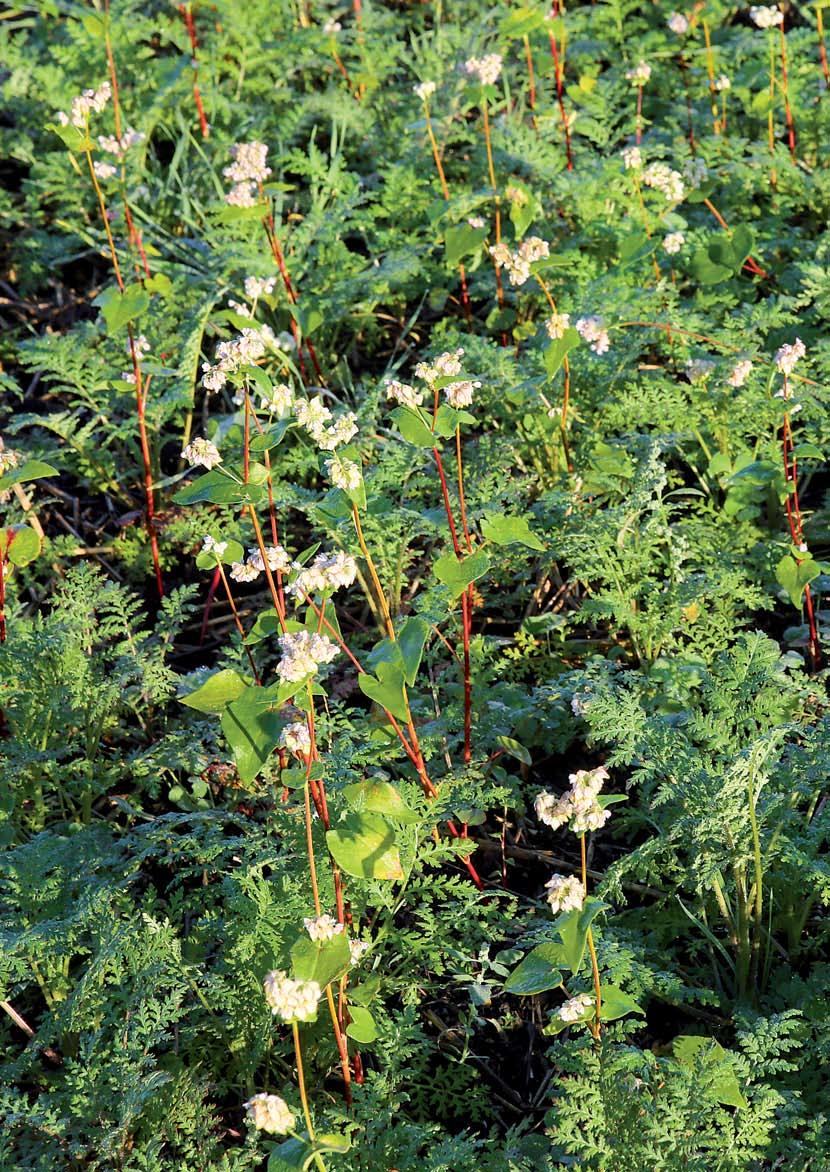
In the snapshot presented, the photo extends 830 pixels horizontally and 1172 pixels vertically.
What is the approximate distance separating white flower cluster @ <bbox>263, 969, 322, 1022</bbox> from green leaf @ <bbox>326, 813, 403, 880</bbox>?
1.04 ft

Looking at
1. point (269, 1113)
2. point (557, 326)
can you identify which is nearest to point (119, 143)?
point (557, 326)

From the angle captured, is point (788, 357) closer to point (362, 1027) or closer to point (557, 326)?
point (557, 326)

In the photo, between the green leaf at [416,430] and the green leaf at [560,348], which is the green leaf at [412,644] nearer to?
the green leaf at [416,430]

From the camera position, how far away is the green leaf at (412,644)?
2.11 m

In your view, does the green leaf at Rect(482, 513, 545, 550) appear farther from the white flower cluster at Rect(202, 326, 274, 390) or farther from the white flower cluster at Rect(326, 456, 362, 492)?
the white flower cluster at Rect(202, 326, 274, 390)

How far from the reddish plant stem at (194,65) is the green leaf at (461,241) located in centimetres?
139

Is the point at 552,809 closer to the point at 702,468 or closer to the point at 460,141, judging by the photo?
the point at 702,468

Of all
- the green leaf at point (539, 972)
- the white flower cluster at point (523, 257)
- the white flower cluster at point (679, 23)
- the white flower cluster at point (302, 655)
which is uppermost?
the white flower cluster at point (679, 23)

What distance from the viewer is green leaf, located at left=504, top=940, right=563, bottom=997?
1.90 metres

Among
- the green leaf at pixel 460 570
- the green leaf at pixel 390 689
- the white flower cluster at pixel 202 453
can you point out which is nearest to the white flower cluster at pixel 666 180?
the green leaf at pixel 460 570

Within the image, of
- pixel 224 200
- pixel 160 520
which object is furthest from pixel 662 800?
pixel 224 200

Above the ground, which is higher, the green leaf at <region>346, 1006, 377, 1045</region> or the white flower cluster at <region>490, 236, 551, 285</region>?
the white flower cluster at <region>490, 236, 551, 285</region>

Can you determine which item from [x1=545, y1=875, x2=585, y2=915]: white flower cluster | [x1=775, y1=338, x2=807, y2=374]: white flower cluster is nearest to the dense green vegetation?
[x1=545, y1=875, x2=585, y2=915]: white flower cluster

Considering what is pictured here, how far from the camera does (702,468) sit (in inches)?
129
